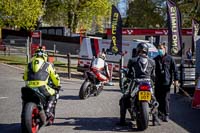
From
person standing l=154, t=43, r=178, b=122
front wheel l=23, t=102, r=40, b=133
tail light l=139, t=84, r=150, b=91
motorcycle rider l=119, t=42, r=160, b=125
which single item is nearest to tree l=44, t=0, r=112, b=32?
person standing l=154, t=43, r=178, b=122

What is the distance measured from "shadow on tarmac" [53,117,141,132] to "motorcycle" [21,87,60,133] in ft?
3.39

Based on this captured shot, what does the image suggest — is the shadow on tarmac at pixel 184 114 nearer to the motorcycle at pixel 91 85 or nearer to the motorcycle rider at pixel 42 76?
the motorcycle at pixel 91 85

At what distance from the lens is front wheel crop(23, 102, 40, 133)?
818 centimetres

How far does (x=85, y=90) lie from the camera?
1428 centimetres

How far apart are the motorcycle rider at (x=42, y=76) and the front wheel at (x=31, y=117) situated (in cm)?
39

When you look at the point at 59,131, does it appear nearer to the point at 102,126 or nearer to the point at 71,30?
the point at 102,126

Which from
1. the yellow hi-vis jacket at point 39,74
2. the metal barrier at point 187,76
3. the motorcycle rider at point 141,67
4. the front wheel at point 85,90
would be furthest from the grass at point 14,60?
the yellow hi-vis jacket at point 39,74

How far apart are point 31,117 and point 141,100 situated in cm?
221

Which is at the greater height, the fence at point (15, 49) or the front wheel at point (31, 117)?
the fence at point (15, 49)

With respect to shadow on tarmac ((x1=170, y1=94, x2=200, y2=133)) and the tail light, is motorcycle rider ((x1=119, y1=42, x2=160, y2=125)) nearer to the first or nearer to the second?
the tail light

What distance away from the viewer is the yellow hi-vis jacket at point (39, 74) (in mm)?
8719

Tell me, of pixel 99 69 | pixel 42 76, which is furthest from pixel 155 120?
pixel 99 69

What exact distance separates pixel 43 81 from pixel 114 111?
11.6ft

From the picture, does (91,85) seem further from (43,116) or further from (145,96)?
(43,116)
